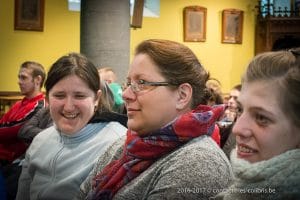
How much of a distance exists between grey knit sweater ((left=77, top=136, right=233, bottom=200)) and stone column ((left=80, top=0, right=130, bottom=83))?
4052 millimetres

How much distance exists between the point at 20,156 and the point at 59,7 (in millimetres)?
4847

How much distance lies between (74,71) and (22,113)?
2239 mm

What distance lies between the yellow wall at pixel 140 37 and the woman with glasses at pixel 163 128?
18.0 feet

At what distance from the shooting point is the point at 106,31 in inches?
222

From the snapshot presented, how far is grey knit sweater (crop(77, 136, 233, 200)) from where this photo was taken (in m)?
1.55

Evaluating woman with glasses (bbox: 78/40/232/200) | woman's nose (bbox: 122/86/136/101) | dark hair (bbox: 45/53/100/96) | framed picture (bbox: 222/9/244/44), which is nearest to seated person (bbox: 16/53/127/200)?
dark hair (bbox: 45/53/100/96)

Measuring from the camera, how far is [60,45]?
8.35 m

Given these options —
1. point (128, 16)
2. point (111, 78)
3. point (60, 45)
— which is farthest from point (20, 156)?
point (60, 45)

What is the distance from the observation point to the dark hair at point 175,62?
1807 millimetres

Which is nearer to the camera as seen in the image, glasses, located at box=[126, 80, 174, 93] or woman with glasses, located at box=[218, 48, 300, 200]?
woman with glasses, located at box=[218, 48, 300, 200]

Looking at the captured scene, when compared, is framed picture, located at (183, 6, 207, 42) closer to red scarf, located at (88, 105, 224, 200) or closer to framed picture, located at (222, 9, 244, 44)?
framed picture, located at (222, 9, 244, 44)

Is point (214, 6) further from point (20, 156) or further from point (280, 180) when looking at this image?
point (280, 180)

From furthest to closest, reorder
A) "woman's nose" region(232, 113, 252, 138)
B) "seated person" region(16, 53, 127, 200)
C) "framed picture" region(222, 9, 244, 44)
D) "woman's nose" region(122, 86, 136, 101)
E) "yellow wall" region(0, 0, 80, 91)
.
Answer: "framed picture" region(222, 9, 244, 44) → "yellow wall" region(0, 0, 80, 91) → "seated person" region(16, 53, 127, 200) → "woman's nose" region(122, 86, 136, 101) → "woman's nose" region(232, 113, 252, 138)

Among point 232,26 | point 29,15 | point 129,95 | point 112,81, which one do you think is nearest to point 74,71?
point 129,95
